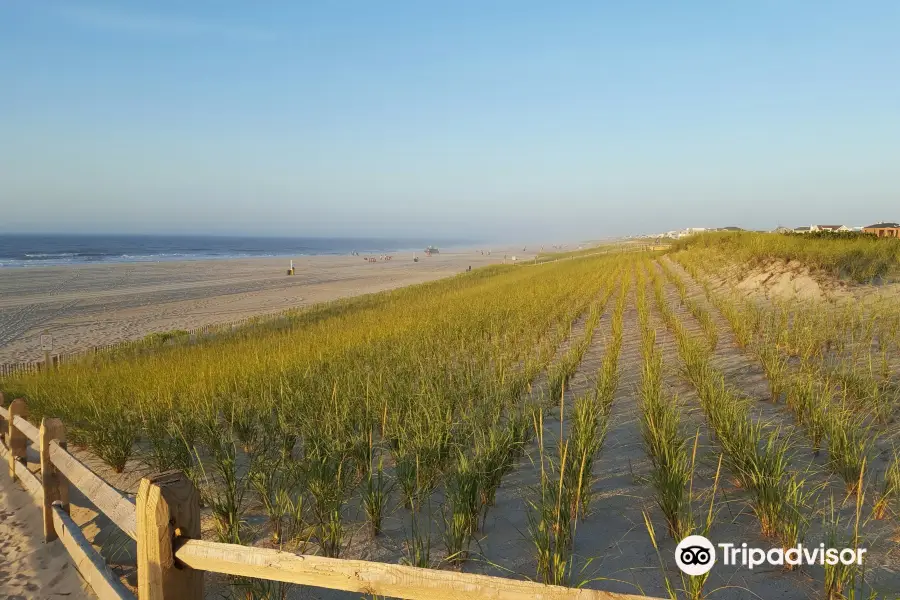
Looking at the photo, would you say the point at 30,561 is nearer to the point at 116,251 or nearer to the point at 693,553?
the point at 693,553

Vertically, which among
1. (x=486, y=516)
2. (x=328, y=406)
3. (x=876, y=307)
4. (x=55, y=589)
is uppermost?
(x=876, y=307)

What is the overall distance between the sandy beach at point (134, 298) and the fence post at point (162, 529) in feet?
45.9

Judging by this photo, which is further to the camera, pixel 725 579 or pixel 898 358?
pixel 898 358

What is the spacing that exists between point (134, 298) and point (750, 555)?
28.0 metres

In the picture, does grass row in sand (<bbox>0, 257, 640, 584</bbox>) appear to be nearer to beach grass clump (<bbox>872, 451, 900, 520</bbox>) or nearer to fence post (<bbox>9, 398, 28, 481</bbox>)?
fence post (<bbox>9, 398, 28, 481</bbox>)

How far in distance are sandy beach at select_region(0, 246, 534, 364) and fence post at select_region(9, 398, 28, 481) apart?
371 inches

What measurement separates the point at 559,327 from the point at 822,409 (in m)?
6.18

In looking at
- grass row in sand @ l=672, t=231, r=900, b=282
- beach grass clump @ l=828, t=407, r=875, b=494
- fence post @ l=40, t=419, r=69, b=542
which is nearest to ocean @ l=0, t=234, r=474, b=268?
fence post @ l=40, t=419, r=69, b=542

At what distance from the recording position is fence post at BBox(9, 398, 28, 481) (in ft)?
17.2

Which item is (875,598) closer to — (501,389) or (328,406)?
(501,389)

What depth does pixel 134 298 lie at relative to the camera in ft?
→ 81.3

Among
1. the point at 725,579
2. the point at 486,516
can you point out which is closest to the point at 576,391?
the point at 486,516

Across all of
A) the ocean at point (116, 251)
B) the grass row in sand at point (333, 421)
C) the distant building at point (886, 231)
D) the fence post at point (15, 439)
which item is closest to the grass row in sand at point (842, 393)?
the grass row in sand at point (333, 421)

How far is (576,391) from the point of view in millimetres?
6074
